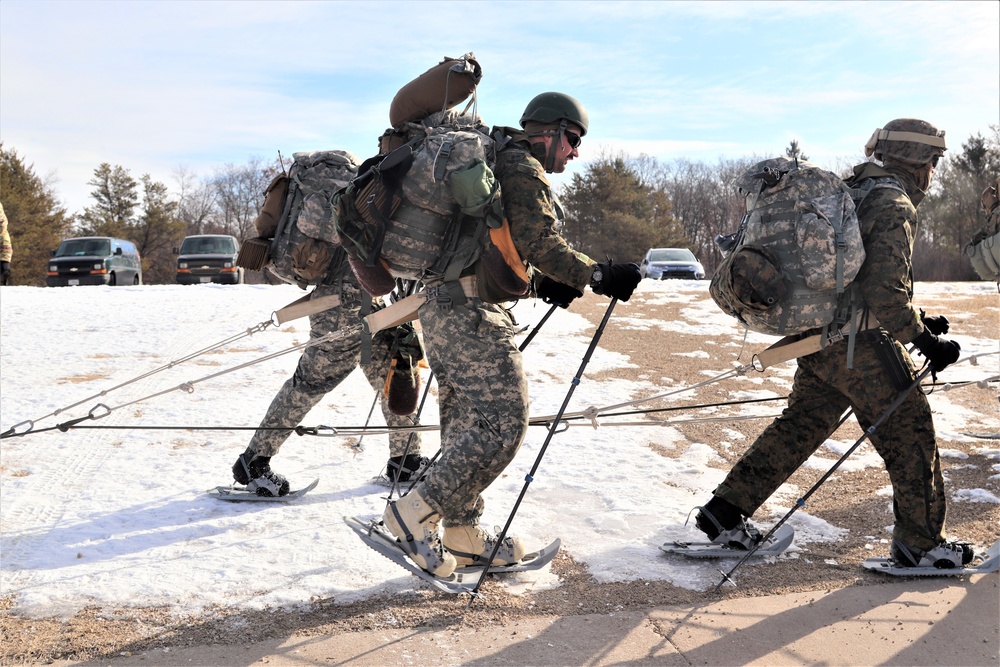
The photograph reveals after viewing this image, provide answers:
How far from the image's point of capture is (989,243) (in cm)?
573

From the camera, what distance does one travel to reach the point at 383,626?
331 centimetres

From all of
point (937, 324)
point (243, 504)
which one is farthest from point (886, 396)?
point (243, 504)

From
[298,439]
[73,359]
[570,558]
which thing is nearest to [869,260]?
[570,558]

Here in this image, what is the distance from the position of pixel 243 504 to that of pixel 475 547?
1.68m

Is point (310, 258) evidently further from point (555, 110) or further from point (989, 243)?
point (989, 243)

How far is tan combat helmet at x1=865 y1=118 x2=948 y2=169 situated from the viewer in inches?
152

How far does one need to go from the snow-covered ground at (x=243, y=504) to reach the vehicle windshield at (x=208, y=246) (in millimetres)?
15780

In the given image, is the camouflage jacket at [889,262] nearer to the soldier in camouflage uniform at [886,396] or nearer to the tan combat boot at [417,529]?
the soldier in camouflage uniform at [886,396]

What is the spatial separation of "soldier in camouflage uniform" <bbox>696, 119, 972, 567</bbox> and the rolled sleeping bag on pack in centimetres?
186

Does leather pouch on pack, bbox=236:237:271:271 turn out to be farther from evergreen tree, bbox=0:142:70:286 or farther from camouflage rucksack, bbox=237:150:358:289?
evergreen tree, bbox=0:142:70:286

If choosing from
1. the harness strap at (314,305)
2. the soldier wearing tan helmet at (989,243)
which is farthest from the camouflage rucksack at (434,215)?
the soldier wearing tan helmet at (989,243)

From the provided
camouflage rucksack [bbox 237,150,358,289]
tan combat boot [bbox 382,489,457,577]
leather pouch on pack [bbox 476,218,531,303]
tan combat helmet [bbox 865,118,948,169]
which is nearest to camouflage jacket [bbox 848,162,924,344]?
tan combat helmet [bbox 865,118,948,169]

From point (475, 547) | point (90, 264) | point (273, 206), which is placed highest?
point (273, 206)

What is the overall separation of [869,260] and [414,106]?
6.99ft
